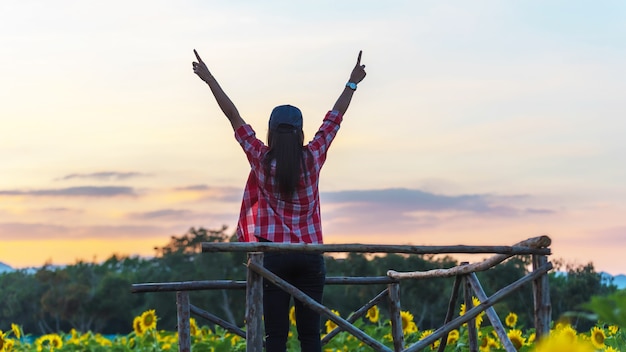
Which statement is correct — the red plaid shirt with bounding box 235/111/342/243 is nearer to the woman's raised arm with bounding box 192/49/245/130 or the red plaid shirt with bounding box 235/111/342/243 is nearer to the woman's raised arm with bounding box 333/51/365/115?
the woman's raised arm with bounding box 192/49/245/130

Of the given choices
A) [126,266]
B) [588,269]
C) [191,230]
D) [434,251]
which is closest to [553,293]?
→ [588,269]

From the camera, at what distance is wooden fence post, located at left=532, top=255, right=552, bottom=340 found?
4.73 meters

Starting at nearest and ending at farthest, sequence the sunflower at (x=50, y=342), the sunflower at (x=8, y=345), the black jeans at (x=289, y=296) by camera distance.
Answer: the black jeans at (x=289, y=296) < the sunflower at (x=8, y=345) < the sunflower at (x=50, y=342)

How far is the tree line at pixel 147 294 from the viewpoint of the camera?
2347 centimetres

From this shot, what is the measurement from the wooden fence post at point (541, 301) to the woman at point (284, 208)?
1.06 m

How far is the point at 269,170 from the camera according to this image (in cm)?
481

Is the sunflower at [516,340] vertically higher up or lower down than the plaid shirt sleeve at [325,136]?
lower down

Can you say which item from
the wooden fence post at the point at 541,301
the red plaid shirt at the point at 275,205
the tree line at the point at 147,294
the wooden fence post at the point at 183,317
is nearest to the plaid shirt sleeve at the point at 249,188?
the red plaid shirt at the point at 275,205

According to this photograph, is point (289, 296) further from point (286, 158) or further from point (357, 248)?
point (286, 158)

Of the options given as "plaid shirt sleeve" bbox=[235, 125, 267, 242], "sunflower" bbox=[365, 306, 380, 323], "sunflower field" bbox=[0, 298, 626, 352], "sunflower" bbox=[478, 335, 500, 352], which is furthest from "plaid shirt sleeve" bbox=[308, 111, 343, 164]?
"sunflower" bbox=[365, 306, 380, 323]

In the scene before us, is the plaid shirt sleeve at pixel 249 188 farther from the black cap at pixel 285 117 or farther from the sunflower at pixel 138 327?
the sunflower at pixel 138 327

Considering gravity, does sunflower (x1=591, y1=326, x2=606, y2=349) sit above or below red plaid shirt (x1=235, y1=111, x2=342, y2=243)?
below

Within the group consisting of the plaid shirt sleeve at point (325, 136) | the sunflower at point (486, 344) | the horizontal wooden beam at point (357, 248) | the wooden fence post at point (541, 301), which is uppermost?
the plaid shirt sleeve at point (325, 136)

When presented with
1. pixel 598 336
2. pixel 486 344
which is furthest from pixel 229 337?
pixel 598 336
